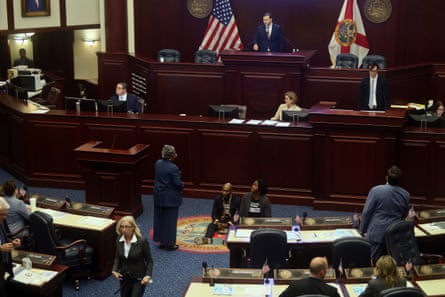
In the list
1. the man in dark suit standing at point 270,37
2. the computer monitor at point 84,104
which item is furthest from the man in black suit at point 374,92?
the computer monitor at point 84,104

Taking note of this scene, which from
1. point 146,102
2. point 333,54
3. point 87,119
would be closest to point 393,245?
point 87,119

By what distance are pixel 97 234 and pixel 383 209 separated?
358cm

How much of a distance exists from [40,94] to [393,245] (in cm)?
1300

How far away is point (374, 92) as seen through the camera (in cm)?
1355

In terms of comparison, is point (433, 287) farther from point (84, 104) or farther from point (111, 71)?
point (111, 71)

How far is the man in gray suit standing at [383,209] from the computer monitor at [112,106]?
19.4 feet

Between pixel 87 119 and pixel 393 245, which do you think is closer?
pixel 393 245

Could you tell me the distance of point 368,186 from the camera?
39.2 feet

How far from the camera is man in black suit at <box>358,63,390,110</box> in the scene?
44.3ft

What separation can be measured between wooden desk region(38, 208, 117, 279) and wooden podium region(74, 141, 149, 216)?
1.74 m

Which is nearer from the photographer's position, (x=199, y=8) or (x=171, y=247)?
(x=171, y=247)

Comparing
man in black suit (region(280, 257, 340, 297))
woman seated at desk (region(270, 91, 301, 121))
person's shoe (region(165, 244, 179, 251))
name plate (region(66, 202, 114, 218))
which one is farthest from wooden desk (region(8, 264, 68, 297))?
woman seated at desk (region(270, 91, 301, 121))

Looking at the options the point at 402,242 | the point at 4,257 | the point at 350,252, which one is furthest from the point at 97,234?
the point at 402,242

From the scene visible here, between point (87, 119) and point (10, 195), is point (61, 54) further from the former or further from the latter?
point (10, 195)
